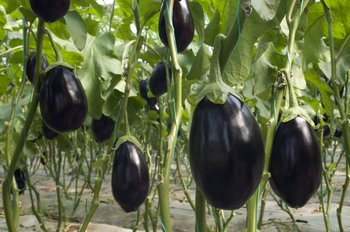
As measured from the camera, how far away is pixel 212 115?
504 millimetres

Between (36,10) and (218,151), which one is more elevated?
(36,10)

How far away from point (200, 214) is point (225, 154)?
0.28 feet

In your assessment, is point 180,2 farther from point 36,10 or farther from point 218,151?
point 218,151

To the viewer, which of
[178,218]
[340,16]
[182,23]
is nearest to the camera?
[182,23]

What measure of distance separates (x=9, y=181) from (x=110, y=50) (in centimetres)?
34

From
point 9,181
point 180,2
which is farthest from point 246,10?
point 9,181

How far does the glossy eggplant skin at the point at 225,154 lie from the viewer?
0.49m

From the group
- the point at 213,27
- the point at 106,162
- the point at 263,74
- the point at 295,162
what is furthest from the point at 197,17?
the point at 295,162

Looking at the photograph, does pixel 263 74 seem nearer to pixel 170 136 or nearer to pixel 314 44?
pixel 314 44

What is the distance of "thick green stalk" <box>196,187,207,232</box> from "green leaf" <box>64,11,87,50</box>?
1.39ft

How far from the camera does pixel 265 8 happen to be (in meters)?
0.46

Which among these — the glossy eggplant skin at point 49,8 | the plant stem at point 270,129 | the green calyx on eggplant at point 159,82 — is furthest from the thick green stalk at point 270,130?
the green calyx on eggplant at point 159,82

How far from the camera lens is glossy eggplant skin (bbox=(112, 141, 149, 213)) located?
0.89 metres

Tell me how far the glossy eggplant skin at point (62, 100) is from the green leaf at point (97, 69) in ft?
0.26
